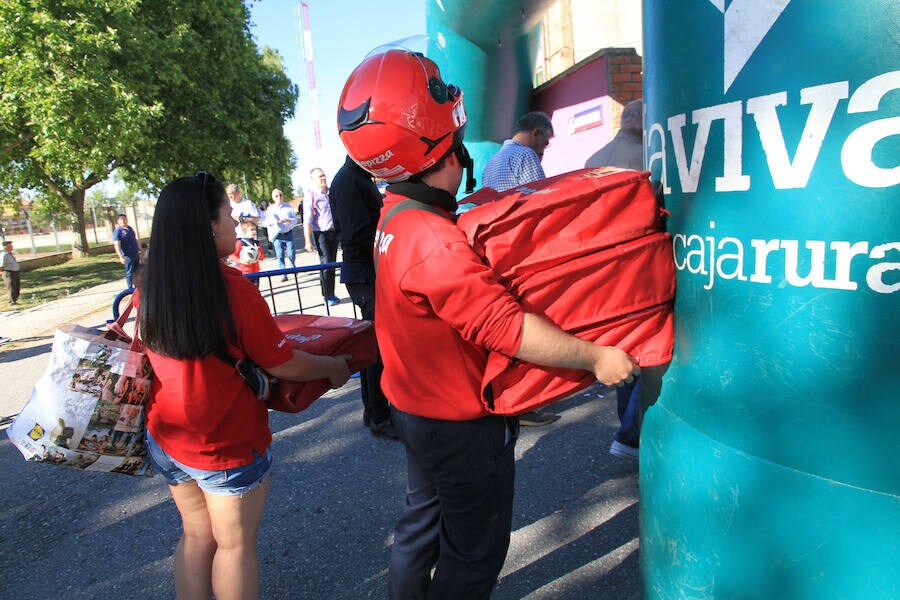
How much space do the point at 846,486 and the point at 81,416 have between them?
212 centimetres

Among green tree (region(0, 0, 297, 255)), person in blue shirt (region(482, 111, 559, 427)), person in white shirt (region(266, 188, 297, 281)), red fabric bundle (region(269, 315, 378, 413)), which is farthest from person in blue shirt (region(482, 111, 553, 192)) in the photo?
green tree (region(0, 0, 297, 255))

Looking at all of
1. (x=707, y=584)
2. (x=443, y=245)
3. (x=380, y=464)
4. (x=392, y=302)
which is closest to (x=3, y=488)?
(x=380, y=464)

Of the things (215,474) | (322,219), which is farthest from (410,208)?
(322,219)

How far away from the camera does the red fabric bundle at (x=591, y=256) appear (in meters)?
1.43

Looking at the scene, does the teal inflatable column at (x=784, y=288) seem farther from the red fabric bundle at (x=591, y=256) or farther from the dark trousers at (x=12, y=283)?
the dark trousers at (x=12, y=283)

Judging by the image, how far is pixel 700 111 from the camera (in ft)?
4.19

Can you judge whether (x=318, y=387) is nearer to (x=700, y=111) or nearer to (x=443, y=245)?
(x=443, y=245)

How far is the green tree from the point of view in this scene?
15633mm

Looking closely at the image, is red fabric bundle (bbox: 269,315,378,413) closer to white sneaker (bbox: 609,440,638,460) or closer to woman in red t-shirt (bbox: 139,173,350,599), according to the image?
woman in red t-shirt (bbox: 139,173,350,599)

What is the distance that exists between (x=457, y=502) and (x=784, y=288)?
42.5 inches

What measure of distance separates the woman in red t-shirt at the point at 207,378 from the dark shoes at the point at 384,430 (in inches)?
77.2

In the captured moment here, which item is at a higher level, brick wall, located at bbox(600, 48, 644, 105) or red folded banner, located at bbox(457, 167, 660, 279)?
brick wall, located at bbox(600, 48, 644, 105)

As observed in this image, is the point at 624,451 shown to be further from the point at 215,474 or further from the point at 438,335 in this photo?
the point at 215,474

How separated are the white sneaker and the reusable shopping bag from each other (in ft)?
8.37
